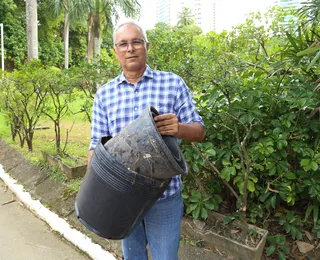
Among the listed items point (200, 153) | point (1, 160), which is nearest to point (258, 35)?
point (200, 153)

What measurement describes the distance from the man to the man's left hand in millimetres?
201

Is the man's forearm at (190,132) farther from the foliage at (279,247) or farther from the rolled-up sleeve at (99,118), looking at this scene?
the foliage at (279,247)

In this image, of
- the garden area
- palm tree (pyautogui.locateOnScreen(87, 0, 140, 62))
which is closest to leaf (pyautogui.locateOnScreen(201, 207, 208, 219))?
the garden area

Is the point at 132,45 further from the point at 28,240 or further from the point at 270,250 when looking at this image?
the point at 28,240

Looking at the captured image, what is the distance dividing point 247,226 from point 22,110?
4.49 metres

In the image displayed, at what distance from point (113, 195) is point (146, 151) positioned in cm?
30

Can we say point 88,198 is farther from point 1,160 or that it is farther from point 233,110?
point 1,160

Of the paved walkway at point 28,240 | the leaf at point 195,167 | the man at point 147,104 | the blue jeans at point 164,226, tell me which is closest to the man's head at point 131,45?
the man at point 147,104

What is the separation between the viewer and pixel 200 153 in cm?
240

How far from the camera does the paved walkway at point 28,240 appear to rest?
2898 mm

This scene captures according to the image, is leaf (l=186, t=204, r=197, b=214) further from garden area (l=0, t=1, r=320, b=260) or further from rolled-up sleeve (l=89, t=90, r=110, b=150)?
rolled-up sleeve (l=89, t=90, r=110, b=150)

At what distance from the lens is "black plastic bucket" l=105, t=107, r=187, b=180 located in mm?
1359

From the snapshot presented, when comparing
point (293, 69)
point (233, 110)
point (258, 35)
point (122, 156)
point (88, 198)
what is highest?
point (258, 35)

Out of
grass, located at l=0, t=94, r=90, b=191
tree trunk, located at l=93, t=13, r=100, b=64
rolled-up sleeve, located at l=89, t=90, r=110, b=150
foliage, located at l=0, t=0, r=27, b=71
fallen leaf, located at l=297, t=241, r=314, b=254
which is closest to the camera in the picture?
rolled-up sleeve, located at l=89, t=90, r=110, b=150
